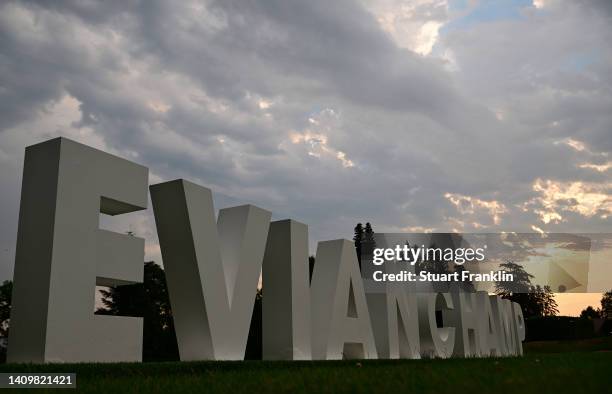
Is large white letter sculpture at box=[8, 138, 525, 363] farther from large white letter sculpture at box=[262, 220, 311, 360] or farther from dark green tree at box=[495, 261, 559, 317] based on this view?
dark green tree at box=[495, 261, 559, 317]

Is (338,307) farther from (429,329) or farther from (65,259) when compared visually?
(429,329)

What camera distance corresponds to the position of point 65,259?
28.1 ft

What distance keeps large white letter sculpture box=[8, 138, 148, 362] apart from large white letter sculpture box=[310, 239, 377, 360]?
19.1 feet

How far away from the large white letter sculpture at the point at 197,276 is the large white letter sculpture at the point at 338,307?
131 inches

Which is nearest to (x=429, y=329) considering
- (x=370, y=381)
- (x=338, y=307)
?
(x=338, y=307)

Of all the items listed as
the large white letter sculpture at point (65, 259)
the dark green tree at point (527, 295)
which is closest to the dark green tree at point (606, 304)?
the dark green tree at point (527, 295)

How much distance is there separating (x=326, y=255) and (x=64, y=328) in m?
8.08

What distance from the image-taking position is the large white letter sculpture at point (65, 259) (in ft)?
27.3

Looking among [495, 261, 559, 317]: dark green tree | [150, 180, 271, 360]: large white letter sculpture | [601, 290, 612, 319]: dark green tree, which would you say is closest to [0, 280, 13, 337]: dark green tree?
[150, 180, 271, 360]: large white letter sculpture

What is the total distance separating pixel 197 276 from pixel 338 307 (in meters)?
5.38

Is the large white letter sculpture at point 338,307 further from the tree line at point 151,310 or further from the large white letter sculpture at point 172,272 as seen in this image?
the tree line at point 151,310

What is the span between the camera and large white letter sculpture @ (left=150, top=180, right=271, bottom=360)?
34.3 feet

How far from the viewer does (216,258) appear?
11.1m

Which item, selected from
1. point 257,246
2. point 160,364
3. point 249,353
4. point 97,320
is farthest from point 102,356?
point 249,353
